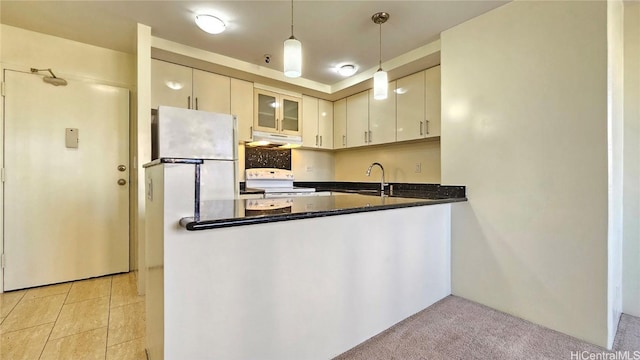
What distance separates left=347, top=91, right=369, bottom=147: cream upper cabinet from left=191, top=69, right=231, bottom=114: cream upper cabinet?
61.8 inches

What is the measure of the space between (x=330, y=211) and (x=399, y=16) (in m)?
1.73

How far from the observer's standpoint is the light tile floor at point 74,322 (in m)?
1.54

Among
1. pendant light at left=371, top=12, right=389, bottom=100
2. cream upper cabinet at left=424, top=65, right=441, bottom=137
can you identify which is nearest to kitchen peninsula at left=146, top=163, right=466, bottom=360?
pendant light at left=371, top=12, right=389, bottom=100

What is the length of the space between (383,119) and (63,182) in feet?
10.9

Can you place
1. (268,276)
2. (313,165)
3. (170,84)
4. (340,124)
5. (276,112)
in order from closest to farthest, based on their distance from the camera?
(268,276), (170,84), (276,112), (340,124), (313,165)

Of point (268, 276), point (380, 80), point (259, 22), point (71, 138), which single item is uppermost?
point (259, 22)

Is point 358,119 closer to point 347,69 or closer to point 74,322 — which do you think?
point 347,69

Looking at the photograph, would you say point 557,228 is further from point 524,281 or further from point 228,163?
point 228,163

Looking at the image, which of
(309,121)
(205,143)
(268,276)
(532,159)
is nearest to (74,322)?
(205,143)

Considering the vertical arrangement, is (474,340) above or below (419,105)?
below

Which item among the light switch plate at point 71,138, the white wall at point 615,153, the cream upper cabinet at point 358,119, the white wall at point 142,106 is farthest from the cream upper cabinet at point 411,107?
the light switch plate at point 71,138

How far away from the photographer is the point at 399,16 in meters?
2.16

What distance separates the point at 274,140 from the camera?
3.37 m

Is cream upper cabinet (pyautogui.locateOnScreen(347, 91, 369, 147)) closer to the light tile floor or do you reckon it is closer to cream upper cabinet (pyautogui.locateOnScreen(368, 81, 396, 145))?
cream upper cabinet (pyautogui.locateOnScreen(368, 81, 396, 145))
